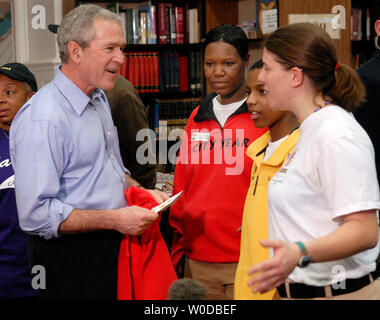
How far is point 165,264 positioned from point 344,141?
899 millimetres

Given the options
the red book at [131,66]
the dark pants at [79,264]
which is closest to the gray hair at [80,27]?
the dark pants at [79,264]

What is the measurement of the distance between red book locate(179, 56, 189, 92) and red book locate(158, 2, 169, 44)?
0.24 meters

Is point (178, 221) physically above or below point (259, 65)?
below

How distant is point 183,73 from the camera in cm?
520

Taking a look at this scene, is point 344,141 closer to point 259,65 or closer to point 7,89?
point 259,65

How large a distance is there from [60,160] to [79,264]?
38cm

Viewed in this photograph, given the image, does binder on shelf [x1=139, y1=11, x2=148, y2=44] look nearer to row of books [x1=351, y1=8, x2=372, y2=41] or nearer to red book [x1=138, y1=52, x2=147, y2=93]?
red book [x1=138, y1=52, x2=147, y2=93]

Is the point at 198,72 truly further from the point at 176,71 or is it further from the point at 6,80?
the point at 6,80

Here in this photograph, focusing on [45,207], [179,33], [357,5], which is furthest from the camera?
[357,5]

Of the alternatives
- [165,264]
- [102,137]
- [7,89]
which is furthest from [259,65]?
[7,89]

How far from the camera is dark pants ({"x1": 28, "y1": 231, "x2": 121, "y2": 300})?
Answer: 1.86 metres

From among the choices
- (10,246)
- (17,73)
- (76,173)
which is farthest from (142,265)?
(17,73)

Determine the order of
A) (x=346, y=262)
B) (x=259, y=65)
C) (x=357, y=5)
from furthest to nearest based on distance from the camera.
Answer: (x=357, y=5) < (x=259, y=65) < (x=346, y=262)

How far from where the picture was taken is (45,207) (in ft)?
5.75
